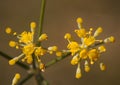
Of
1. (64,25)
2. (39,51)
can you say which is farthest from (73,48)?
(64,25)

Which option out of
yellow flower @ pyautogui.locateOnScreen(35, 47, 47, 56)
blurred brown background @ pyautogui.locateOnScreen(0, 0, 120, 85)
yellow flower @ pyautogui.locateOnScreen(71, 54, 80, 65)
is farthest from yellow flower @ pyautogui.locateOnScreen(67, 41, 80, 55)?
blurred brown background @ pyautogui.locateOnScreen(0, 0, 120, 85)

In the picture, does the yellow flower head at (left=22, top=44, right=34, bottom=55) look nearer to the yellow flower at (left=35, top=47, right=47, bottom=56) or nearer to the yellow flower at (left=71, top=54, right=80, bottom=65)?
the yellow flower at (left=35, top=47, right=47, bottom=56)

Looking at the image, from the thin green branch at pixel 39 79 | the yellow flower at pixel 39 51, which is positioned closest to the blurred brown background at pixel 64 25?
the thin green branch at pixel 39 79

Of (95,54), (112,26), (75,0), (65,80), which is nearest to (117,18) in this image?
(112,26)

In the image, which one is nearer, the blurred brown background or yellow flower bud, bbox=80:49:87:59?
yellow flower bud, bbox=80:49:87:59

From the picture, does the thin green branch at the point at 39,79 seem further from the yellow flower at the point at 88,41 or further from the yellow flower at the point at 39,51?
the yellow flower at the point at 88,41

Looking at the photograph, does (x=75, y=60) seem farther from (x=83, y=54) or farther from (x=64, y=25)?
(x=64, y=25)

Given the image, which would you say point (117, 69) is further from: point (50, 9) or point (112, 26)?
point (50, 9)

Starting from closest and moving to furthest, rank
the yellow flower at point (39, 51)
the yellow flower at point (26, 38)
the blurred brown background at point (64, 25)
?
1. the yellow flower at point (39, 51)
2. the yellow flower at point (26, 38)
3. the blurred brown background at point (64, 25)

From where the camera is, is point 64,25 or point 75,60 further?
point 64,25
